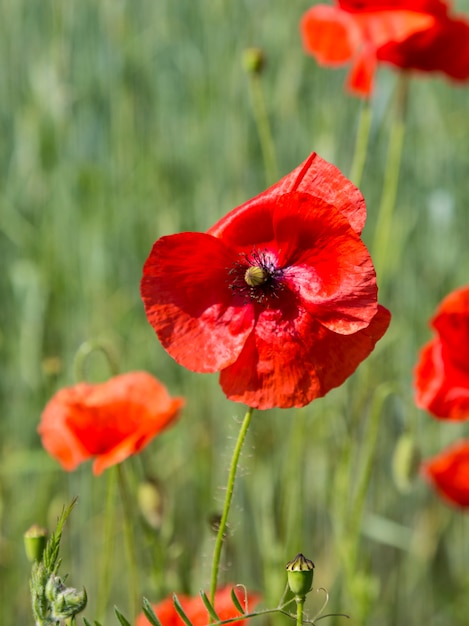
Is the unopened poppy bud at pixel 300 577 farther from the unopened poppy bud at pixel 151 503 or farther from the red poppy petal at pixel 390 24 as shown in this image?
the red poppy petal at pixel 390 24

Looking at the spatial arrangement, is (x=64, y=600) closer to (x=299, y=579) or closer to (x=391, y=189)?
(x=299, y=579)

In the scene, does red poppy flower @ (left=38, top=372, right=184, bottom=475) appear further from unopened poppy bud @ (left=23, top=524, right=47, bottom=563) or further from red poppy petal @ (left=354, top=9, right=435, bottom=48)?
red poppy petal @ (left=354, top=9, right=435, bottom=48)

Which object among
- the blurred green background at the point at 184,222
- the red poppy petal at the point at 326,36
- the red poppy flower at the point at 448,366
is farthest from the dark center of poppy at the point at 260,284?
the blurred green background at the point at 184,222

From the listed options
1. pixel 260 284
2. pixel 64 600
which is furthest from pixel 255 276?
pixel 64 600

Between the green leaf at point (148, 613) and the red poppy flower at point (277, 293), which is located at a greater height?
the red poppy flower at point (277, 293)

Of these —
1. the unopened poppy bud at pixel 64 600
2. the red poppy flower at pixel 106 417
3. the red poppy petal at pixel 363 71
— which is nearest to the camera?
the unopened poppy bud at pixel 64 600

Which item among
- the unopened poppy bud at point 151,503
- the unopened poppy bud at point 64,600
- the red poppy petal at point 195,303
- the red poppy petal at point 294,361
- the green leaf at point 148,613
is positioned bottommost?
the green leaf at point 148,613

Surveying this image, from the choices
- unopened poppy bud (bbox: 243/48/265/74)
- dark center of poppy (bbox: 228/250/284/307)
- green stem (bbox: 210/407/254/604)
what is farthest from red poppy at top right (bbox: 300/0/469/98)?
green stem (bbox: 210/407/254/604)

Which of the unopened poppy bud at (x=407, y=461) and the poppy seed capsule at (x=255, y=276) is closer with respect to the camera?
the poppy seed capsule at (x=255, y=276)

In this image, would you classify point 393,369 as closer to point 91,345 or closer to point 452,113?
point 452,113
